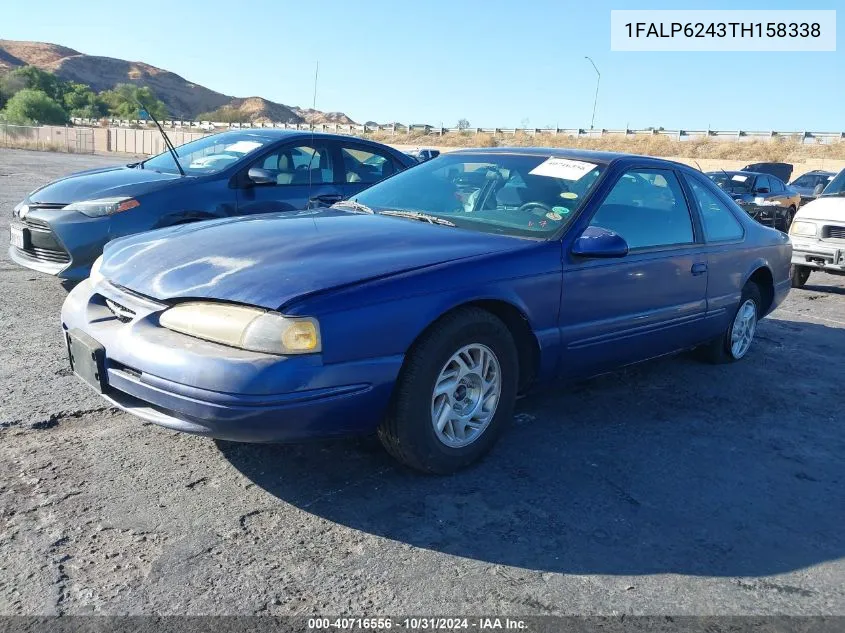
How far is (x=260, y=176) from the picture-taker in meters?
6.24

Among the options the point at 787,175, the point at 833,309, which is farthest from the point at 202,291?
the point at 787,175

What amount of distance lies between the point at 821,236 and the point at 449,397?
7.30 meters

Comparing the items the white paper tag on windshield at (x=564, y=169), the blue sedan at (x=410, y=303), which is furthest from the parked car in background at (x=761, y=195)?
the white paper tag on windshield at (x=564, y=169)

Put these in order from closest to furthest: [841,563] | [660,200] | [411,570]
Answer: [411,570] → [841,563] → [660,200]

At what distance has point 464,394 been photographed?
11.0 ft

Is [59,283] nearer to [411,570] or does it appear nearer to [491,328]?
[491,328]

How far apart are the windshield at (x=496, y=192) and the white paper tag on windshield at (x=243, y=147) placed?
8.08 ft

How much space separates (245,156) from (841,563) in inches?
211

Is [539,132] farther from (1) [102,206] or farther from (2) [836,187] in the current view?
(1) [102,206]

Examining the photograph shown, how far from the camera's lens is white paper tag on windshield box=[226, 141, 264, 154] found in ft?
21.9

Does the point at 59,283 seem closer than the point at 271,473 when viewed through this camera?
No

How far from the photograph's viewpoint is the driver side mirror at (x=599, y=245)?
3699 millimetres

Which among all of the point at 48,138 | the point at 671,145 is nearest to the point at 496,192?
the point at 48,138

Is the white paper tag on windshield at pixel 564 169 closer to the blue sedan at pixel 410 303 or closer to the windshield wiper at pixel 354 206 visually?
the blue sedan at pixel 410 303
